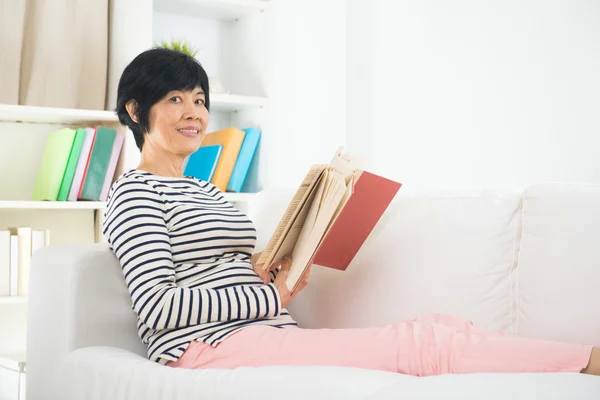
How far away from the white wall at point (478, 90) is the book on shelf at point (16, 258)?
4.23 ft

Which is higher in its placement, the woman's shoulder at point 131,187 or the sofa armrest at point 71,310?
the woman's shoulder at point 131,187

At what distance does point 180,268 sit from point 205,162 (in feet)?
4.15

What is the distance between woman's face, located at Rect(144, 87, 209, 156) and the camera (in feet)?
5.43

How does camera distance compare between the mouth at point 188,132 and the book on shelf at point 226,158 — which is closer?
the mouth at point 188,132

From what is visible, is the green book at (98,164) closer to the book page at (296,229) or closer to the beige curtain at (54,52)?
the beige curtain at (54,52)

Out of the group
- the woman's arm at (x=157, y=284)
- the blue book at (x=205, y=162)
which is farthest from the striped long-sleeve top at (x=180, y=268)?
the blue book at (x=205, y=162)

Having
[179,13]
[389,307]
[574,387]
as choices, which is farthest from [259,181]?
[574,387]

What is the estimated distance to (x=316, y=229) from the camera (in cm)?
134

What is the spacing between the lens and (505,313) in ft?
4.51

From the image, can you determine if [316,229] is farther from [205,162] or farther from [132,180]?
[205,162]

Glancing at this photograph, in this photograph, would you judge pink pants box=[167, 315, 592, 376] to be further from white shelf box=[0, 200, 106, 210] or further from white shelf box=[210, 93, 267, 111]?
white shelf box=[210, 93, 267, 111]

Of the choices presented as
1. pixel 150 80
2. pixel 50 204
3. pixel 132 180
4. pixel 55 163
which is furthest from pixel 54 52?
pixel 132 180

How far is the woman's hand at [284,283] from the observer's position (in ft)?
4.82

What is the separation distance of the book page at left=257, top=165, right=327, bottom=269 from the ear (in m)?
0.48
